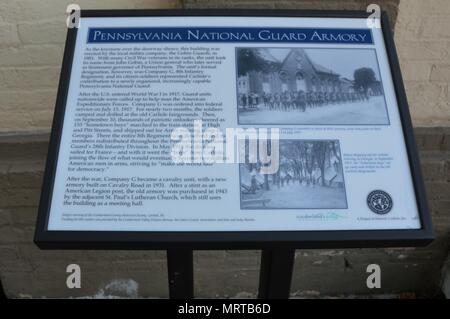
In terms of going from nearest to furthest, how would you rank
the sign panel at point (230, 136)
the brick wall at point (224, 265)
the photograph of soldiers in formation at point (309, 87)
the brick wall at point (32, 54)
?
the sign panel at point (230, 136), the photograph of soldiers in formation at point (309, 87), the brick wall at point (32, 54), the brick wall at point (224, 265)

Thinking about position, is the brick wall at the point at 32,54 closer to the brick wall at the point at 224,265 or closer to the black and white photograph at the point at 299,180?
the brick wall at the point at 224,265

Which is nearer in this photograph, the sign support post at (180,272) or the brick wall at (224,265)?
the sign support post at (180,272)

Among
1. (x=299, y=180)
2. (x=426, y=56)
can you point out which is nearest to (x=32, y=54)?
(x=299, y=180)

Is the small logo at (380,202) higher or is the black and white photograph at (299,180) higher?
the black and white photograph at (299,180)

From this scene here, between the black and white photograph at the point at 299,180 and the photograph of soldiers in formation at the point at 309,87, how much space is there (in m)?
0.09

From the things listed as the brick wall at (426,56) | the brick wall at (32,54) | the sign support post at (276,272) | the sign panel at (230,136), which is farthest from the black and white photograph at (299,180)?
the brick wall at (426,56)

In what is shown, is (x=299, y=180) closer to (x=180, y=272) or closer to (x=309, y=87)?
(x=309, y=87)

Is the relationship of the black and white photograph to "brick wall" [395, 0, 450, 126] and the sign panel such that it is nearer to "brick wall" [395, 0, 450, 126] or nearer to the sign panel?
the sign panel

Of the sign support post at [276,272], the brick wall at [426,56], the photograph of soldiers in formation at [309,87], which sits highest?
the brick wall at [426,56]

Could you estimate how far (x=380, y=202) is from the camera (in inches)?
56.0

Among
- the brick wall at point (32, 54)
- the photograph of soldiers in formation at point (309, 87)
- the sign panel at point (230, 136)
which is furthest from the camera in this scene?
the brick wall at point (32, 54)

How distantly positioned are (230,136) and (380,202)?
19.0 inches

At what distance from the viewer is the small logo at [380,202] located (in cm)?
141

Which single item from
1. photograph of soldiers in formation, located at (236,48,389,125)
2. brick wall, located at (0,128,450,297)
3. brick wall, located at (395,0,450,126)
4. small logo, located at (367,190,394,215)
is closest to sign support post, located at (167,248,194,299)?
photograph of soldiers in formation, located at (236,48,389,125)
